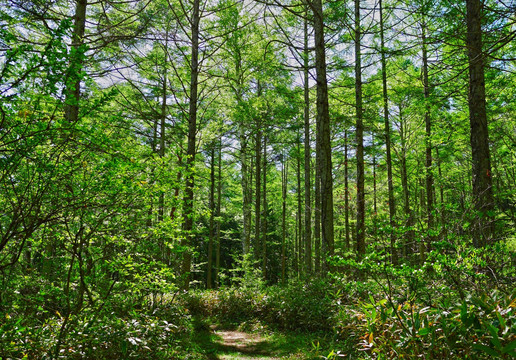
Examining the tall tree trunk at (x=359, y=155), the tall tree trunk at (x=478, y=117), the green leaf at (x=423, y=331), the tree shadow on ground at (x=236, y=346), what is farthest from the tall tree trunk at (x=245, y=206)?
the green leaf at (x=423, y=331)

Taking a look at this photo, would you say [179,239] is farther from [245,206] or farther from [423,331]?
[245,206]

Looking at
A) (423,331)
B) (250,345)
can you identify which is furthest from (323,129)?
(250,345)

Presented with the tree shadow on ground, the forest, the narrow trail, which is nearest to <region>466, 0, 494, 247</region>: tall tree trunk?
the forest

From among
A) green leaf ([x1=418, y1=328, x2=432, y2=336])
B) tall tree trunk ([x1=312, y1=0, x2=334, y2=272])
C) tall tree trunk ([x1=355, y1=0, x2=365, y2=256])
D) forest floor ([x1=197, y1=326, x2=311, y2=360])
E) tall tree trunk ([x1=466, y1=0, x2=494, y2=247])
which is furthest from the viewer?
tall tree trunk ([x1=355, y1=0, x2=365, y2=256])

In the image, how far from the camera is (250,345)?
21.4 ft

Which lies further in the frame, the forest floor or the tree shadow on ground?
the tree shadow on ground

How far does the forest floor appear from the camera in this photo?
5.50 m

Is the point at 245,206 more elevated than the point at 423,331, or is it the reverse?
the point at 245,206

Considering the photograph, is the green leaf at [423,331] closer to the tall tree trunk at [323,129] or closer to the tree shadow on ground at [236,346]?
the tall tree trunk at [323,129]

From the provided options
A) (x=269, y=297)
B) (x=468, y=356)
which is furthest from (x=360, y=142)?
(x=468, y=356)

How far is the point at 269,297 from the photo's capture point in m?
8.70

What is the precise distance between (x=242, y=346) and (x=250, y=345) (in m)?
0.18

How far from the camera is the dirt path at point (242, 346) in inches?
222

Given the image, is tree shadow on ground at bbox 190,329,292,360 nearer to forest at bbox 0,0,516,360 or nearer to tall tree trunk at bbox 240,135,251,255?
forest at bbox 0,0,516,360
